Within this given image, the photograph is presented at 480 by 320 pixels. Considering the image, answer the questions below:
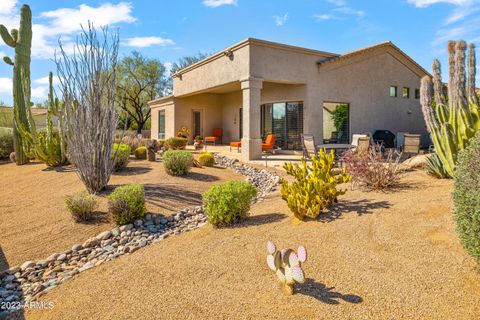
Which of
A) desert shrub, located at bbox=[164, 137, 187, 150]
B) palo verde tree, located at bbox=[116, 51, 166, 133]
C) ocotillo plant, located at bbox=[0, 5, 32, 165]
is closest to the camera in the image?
ocotillo plant, located at bbox=[0, 5, 32, 165]

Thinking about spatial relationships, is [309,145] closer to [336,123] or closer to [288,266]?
[336,123]

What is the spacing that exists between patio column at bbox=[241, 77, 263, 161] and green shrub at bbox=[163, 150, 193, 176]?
11.4ft

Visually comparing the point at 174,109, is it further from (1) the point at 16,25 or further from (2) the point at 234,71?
(1) the point at 16,25

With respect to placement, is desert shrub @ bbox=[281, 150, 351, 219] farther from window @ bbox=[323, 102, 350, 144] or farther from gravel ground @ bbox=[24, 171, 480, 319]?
window @ bbox=[323, 102, 350, 144]

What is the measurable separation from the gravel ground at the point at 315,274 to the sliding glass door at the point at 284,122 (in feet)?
34.0

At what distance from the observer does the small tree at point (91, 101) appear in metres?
8.14

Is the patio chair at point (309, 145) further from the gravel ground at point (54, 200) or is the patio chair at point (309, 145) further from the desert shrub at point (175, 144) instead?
the desert shrub at point (175, 144)

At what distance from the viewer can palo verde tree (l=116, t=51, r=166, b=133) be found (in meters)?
32.8

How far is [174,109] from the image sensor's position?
20.7 metres

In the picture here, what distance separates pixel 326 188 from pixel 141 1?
740cm

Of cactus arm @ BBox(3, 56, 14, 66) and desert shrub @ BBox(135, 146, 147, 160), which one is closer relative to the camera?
cactus arm @ BBox(3, 56, 14, 66)

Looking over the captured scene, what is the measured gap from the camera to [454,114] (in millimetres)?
6535

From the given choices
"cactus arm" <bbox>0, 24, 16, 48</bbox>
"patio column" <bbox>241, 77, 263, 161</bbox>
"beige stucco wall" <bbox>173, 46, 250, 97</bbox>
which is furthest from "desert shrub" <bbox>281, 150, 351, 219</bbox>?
"cactus arm" <bbox>0, 24, 16, 48</bbox>

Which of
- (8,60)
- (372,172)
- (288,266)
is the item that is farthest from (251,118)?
(8,60)
